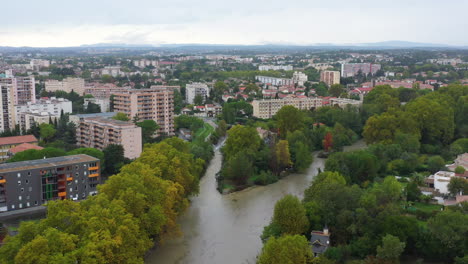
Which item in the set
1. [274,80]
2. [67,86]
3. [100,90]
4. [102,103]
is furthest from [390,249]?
[274,80]

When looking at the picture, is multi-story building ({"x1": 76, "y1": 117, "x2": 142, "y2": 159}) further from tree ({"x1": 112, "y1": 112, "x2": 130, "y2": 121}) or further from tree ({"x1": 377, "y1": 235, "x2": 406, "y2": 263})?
tree ({"x1": 377, "y1": 235, "x2": 406, "y2": 263})

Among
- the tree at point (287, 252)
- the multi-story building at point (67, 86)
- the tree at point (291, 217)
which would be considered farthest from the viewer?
the multi-story building at point (67, 86)

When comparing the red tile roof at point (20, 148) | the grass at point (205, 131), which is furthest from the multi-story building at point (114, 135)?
the grass at point (205, 131)

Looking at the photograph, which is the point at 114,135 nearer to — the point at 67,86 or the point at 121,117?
the point at 121,117

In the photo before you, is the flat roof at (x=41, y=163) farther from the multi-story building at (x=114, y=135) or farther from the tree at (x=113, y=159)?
the multi-story building at (x=114, y=135)

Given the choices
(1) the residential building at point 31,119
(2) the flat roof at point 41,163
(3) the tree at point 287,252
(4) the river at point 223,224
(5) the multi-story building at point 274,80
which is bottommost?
(4) the river at point 223,224

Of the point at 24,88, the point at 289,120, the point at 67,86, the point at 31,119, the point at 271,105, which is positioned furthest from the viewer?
the point at 67,86
